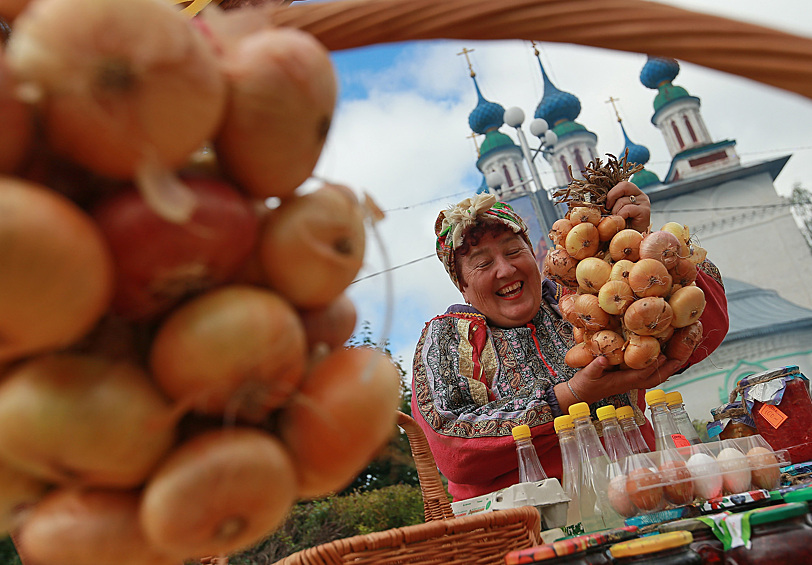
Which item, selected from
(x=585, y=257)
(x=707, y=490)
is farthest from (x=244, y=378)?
(x=585, y=257)

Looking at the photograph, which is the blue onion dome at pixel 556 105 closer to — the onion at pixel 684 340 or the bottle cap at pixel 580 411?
the onion at pixel 684 340

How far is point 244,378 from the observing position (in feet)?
1.05

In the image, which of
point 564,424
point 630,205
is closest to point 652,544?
point 564,424

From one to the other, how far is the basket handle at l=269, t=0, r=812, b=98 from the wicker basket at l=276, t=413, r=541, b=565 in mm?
667

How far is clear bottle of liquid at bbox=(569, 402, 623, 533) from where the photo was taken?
116 centimetres

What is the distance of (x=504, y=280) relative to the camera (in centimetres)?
180

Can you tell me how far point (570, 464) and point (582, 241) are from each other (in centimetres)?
54

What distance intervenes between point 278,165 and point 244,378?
0.13 metres

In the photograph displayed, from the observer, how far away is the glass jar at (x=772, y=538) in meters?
0.68

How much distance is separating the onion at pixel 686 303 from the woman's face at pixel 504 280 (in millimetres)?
483

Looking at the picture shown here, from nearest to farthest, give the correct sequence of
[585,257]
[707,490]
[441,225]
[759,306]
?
[707,490]
[585,257]
[441,225]
[759,306]

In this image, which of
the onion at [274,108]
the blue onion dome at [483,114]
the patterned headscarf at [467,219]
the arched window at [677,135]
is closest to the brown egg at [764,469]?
the patterned headscarf at [467,219]

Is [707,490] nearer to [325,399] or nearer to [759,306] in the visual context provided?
[325,399]

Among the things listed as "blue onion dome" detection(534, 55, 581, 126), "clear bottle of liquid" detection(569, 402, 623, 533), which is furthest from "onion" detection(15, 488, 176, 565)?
"blue onion dome" detection(534, 55, 581, 126)
